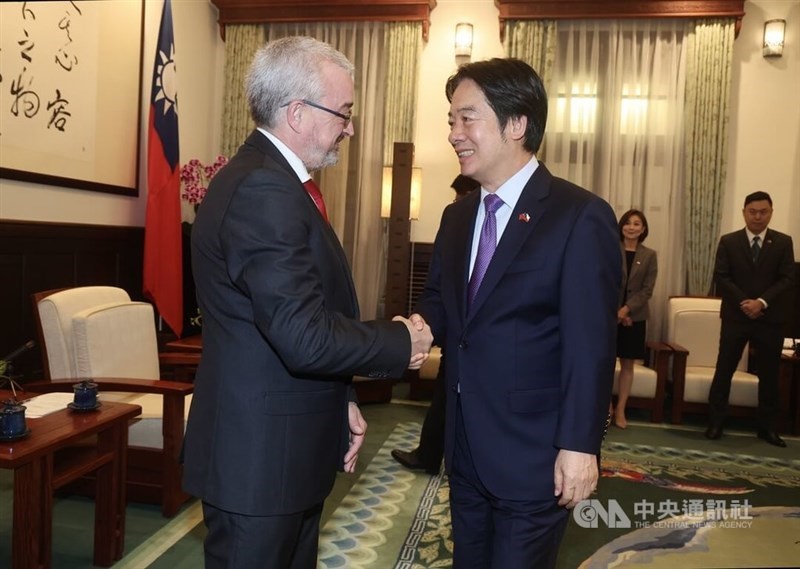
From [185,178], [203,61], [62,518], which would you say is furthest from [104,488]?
[203,61]

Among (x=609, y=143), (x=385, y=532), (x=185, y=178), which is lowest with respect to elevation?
(x=385, y=532)

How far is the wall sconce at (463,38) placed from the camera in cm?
577

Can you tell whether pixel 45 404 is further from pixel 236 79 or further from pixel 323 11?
pixel 323 11

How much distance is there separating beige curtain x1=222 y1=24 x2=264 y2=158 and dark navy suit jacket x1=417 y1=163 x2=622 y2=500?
5.15 meters

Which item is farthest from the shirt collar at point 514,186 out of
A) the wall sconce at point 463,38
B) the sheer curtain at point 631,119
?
the wall sconce at point 463,38

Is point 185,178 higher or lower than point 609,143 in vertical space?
lower

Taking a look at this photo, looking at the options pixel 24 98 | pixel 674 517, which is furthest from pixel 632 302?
pixel 24 98

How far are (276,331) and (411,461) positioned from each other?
2664 mm

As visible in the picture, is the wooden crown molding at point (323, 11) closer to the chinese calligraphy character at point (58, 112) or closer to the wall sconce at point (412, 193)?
the wall sconce at point (412, 193)

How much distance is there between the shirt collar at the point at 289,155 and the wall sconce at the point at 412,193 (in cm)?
410

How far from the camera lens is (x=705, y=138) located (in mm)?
5496

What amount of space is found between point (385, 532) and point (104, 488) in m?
1.17

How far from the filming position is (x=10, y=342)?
3.47 metres

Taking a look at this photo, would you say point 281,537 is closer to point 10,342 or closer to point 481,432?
point 481,432
